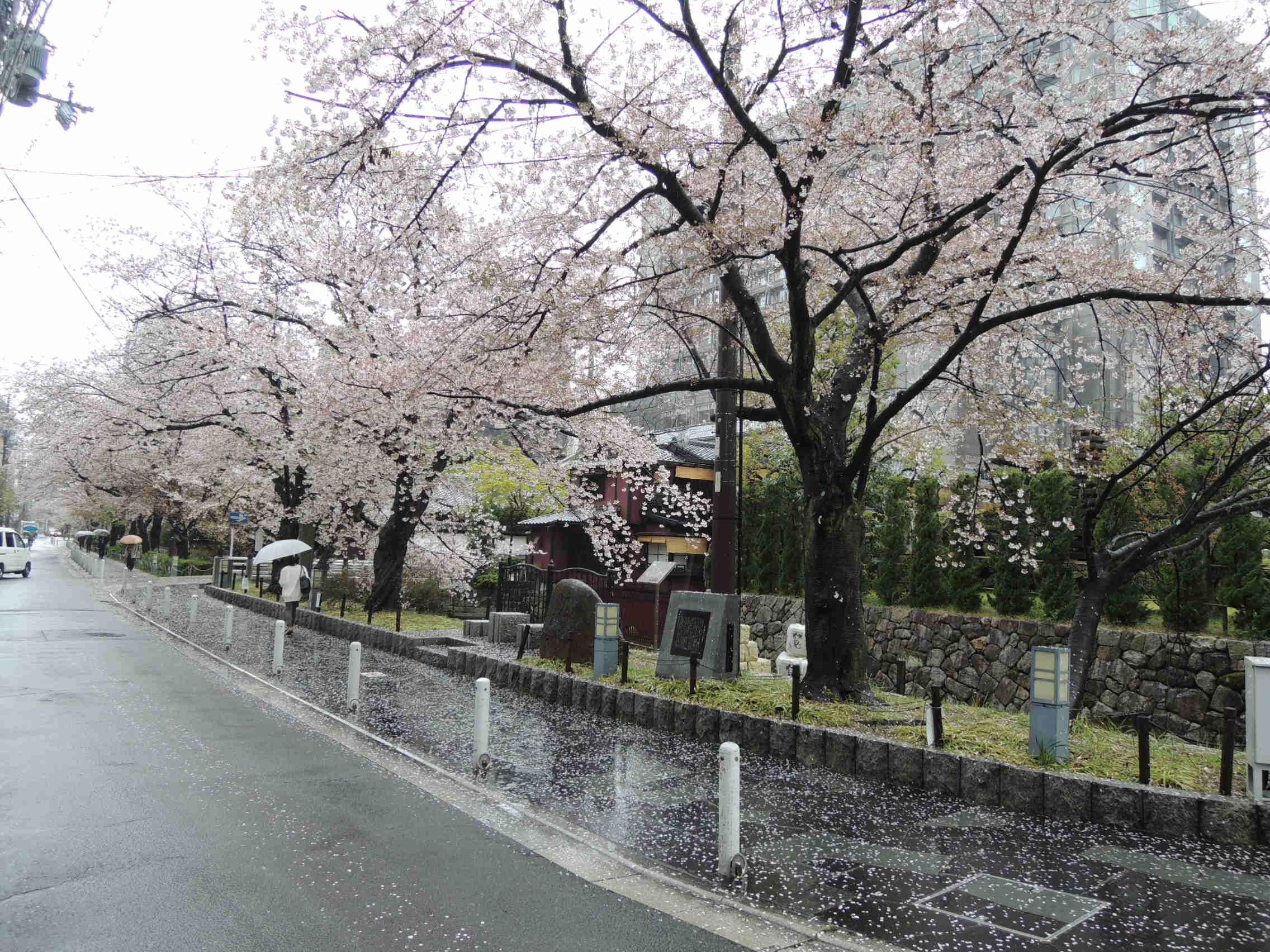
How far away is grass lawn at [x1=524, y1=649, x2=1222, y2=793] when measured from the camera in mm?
7375

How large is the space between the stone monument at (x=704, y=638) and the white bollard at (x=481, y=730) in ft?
13.4

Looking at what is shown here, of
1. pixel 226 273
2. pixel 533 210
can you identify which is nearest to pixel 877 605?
pixel 533 210

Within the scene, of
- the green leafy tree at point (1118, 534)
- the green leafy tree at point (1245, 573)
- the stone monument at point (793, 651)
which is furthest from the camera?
the stone monument at point (793, 651)

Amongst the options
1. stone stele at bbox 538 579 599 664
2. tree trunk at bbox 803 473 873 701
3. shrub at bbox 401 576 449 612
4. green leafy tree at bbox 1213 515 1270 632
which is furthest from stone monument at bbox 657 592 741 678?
shrub at bbox 401 576 449 612

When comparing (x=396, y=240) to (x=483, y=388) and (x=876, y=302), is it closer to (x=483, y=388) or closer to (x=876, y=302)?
(x=483, y=388)

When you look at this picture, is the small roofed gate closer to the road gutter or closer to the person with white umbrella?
the person with white umbrella

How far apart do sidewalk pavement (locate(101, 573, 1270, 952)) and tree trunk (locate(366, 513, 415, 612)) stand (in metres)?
12.4

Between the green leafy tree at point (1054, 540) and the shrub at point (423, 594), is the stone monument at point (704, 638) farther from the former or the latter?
the shrub at point (423, 594)

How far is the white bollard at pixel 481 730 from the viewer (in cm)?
801

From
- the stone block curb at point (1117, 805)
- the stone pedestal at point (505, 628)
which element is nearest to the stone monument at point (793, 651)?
the stone pedestal at point (505, 628)

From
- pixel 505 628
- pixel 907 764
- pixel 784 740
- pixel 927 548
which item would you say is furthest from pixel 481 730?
pixel 927 548

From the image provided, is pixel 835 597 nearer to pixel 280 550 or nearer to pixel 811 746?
pixel 811 746

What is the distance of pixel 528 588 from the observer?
68.5 feet

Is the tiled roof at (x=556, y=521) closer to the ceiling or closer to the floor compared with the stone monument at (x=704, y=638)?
closer to the ceiling
